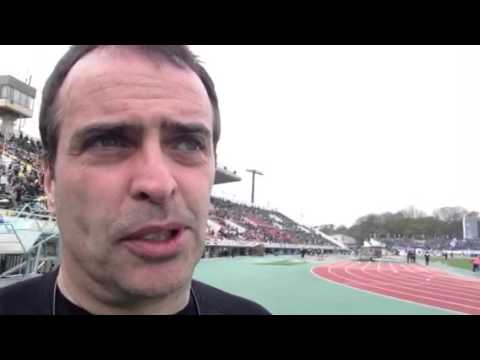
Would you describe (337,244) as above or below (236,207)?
below

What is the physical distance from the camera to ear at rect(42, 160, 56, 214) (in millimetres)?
930

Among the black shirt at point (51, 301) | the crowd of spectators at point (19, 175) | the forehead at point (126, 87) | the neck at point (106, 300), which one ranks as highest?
the crowd of spectators at point (19, 175)

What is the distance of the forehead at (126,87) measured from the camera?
83cm

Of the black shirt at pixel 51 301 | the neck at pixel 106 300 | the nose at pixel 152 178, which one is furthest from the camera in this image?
the black shirt at pixel 51 301

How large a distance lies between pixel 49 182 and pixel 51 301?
0.35 meters

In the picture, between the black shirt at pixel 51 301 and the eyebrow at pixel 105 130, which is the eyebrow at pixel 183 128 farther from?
the black shirt at pixel 51 301

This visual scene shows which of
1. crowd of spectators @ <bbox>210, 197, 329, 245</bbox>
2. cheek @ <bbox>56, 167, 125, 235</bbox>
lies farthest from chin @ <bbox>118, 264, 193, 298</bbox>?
crowd of spectators @ <bbox>210, 197, 329, 245</bbox>

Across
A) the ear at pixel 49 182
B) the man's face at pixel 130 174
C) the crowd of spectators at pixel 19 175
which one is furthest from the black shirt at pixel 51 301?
the crowd of spectators at pixel 19 175

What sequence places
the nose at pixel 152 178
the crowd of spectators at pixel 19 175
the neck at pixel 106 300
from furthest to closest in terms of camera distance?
the crowd of spectators at pixel 19 175 → the neck at pixel 106 300 → the nose at pixel 152 178

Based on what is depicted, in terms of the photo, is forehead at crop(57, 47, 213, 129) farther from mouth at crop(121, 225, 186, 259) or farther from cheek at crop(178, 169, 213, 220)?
mouth at crop(121, 225, 186, 259)
